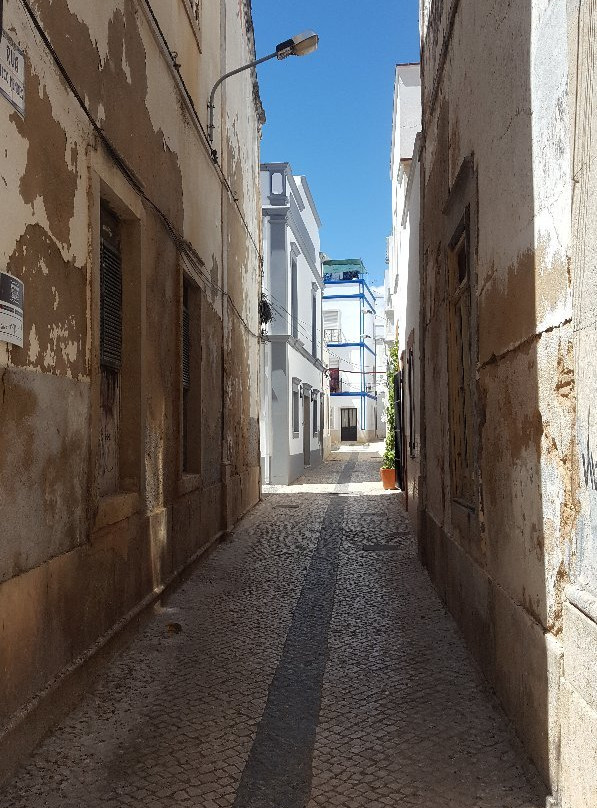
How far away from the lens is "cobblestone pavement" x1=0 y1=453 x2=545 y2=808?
121 inches

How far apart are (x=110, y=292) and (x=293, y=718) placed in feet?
10.1

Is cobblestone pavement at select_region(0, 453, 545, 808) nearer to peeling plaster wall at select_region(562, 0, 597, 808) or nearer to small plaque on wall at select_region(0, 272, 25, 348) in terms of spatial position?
peeling plaster wall at select_region(562, 0, 597, 808)

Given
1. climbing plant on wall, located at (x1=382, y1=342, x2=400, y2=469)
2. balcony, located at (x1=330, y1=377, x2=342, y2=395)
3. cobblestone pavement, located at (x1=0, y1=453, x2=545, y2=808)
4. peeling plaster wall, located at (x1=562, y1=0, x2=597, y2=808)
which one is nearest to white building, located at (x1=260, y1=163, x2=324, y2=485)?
climbing plant on wall, located at (x1=382, y1=342, x2=400, y2=469)

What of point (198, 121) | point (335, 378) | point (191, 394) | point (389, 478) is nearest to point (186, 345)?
point (191, 394)

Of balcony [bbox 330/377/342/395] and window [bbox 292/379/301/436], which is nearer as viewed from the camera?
window [bbox 292/379/301/436]

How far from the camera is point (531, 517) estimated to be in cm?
330

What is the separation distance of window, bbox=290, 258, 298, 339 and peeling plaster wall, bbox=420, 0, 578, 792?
512 inches

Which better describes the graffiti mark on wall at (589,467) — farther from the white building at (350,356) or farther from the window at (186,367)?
the white building at (350,356)

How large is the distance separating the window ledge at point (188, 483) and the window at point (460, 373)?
2.49 metres

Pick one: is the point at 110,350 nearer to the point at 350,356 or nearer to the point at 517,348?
the point at 517,348

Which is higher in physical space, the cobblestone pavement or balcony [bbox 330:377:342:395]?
balcony [bbox 330:377:342:395]

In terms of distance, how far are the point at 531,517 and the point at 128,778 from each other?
6.46 ft

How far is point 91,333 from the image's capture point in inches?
179

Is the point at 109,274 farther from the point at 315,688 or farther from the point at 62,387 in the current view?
the point at 315,688
